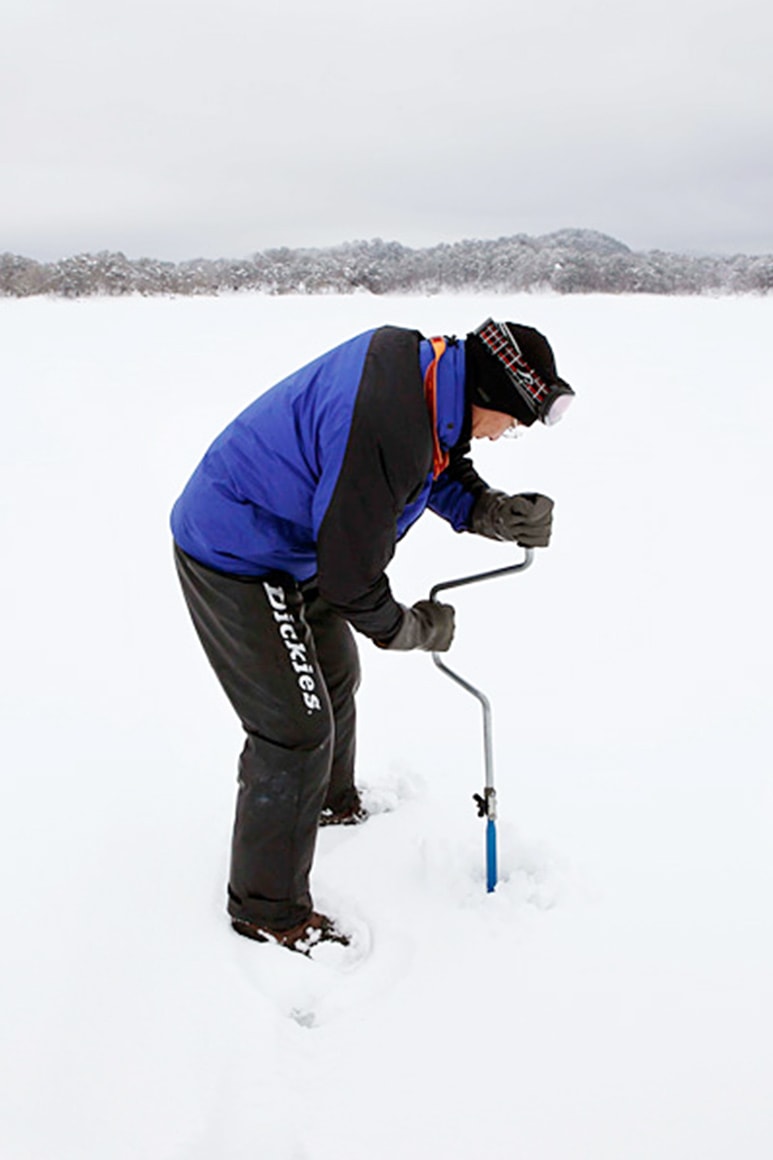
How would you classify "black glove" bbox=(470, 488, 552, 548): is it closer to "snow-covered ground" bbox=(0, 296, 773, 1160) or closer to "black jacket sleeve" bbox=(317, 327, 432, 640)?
"black jacket sleeve" bbox=(317, 327, 432, 640)

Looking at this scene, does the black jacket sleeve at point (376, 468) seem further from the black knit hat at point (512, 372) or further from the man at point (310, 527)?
the black knit hat at point (512, 372)

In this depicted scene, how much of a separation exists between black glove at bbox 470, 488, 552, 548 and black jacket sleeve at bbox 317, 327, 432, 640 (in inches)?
21.5

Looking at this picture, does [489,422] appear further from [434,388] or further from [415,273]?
[415,273]

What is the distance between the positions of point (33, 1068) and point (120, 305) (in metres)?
12.2

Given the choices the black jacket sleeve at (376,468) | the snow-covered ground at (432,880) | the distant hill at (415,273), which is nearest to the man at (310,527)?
the black jacket sleeve at (376,468)

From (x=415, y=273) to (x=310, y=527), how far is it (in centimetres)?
1451

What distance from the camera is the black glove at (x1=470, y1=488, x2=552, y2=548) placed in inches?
88.7

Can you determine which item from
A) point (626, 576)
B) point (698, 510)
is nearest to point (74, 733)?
point (626, 576)

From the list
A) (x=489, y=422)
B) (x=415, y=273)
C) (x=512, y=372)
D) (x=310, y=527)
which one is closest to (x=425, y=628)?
(x=310, y=527)

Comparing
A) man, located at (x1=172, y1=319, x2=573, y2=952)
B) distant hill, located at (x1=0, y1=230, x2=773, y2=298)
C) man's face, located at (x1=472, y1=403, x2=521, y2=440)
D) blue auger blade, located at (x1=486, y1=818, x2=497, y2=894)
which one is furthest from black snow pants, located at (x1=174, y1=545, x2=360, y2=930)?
distant hill, located at (x1=0, y1=230, x2=773, y2=298)

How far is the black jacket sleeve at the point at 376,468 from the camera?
1.67 meters

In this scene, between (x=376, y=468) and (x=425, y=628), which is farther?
(x=425, y=628)

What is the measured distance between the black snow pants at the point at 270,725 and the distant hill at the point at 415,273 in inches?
494

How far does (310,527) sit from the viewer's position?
1.96 meters
